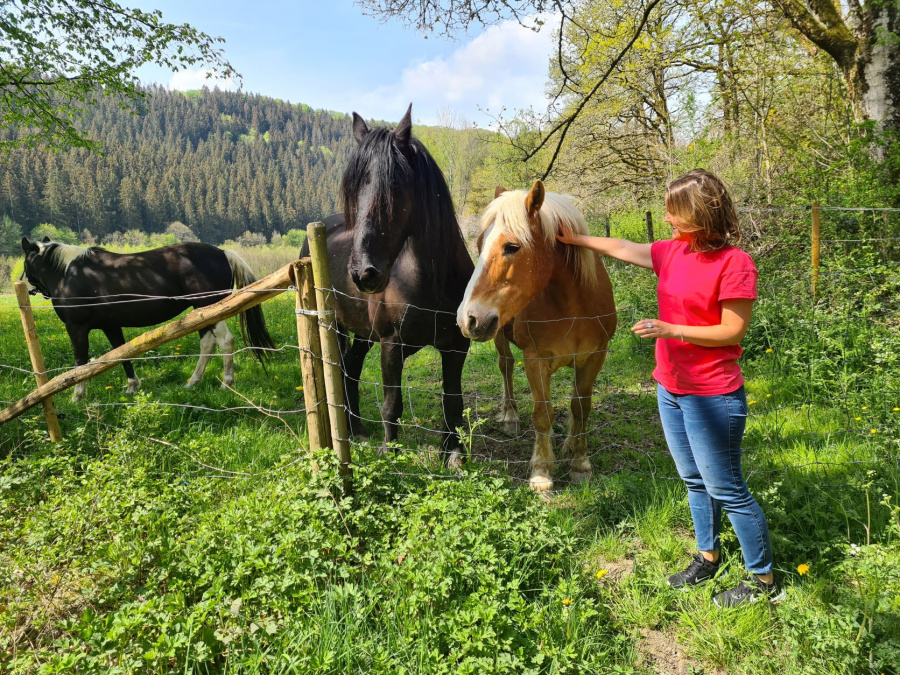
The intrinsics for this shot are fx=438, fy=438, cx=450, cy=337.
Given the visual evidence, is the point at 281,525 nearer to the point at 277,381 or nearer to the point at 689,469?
the point at 689,469

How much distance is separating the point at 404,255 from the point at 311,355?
4.11 feet

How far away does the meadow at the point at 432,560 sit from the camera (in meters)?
1.69

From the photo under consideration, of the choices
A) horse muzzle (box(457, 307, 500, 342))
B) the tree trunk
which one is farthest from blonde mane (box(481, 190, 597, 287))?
the tree trunk

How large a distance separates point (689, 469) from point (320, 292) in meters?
2.05

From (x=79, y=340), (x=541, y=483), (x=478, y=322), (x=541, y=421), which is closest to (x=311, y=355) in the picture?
(x=478, y=322)

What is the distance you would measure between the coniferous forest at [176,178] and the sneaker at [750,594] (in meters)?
34.0

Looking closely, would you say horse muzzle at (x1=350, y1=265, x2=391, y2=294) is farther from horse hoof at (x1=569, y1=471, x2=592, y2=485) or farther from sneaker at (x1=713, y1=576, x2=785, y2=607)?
sneaker at (x1=713, y1=576, x2=785, y2=607)

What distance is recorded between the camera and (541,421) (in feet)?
10.7

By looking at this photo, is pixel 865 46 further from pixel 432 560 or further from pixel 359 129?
pixel 432 560

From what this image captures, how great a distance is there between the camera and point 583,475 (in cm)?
333

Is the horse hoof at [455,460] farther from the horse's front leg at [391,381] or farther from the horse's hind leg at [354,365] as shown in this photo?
the horse's hind leg at [354,365]

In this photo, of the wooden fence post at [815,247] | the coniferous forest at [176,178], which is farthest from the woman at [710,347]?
the coniferous forest at [176,178]

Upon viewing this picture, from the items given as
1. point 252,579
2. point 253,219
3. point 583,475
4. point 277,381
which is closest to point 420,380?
point 277,381

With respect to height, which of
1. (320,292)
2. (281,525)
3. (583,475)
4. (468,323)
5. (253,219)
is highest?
(253,219)
